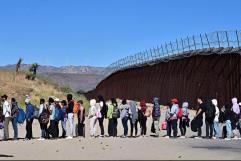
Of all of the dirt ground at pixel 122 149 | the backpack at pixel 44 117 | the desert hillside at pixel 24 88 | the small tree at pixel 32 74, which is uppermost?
the small tree at pixel 32 74

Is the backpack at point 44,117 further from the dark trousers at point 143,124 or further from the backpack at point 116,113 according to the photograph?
the dark trousers at point 143,124

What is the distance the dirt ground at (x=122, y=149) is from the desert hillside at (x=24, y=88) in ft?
115

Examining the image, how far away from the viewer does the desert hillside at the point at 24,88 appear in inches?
2418

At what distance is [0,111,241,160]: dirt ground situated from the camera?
17266 millimetres

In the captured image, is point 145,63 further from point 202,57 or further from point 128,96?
point 202,57

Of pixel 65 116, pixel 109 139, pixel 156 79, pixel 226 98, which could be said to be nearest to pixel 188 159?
pixel 109 139

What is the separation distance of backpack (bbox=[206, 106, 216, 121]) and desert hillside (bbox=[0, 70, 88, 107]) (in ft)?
114

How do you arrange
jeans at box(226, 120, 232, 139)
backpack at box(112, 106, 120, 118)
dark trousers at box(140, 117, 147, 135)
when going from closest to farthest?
jeans at box(226, 120, 232, 139) < backpack at box(112, 106, 120, 118) < dark trousers at box(140, 117, 147, 135)

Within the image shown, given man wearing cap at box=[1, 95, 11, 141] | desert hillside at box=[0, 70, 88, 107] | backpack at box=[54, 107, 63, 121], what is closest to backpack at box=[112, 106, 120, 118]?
backpack at box=[54, 107, 63, 121]

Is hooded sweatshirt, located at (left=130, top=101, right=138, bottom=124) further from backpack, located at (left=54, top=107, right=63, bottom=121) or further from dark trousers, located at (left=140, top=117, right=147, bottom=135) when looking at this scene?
backpack, located at (left=54, top=107, right=63, bottom=121)

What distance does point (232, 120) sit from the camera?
2386 centimetres

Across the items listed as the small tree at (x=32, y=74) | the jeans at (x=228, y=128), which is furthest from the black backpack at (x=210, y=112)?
the small tree at (x=32, y=74)

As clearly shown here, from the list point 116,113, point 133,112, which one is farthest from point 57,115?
point 133,112

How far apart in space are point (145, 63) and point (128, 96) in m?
7.75
